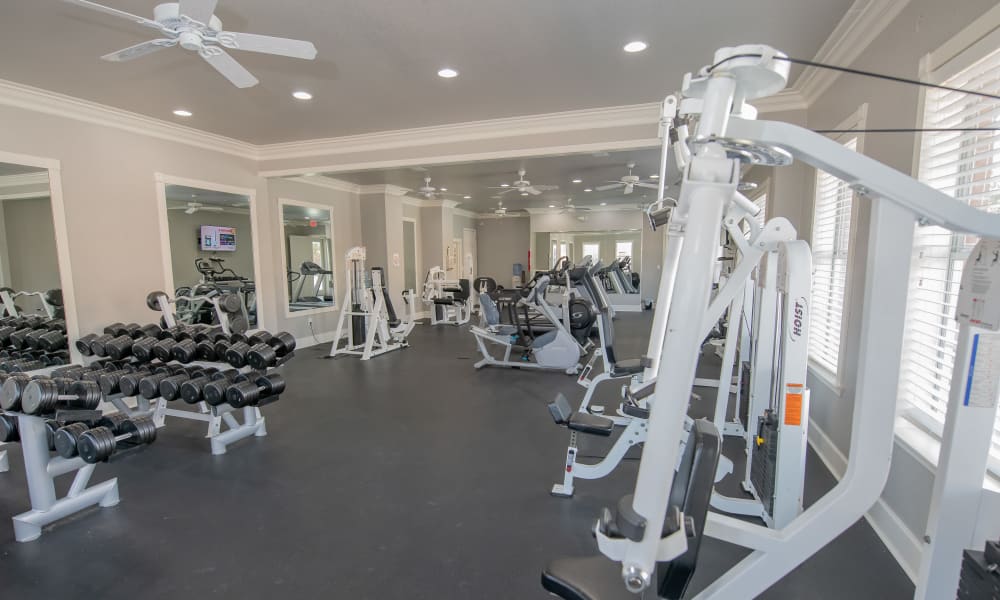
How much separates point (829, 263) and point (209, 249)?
256 inches

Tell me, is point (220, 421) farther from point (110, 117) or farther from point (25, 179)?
point (110, 117)

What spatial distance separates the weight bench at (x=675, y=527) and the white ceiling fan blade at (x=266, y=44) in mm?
2340

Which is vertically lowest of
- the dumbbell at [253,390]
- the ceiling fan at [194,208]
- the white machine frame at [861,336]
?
the dumbbell at [253,390]

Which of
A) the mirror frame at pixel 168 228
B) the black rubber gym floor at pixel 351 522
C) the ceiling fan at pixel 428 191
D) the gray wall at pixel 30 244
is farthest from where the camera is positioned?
the ceiling fan at pixel 428 191

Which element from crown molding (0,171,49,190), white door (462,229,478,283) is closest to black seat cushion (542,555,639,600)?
crown molding (0,171,49,190)

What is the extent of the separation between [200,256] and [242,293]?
2.18 ft

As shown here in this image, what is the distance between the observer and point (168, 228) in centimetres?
461

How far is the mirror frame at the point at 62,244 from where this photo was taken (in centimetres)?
366

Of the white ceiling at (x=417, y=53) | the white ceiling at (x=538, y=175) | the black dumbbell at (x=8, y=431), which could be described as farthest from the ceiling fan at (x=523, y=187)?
the black dumbbell at (x=8, y=431)

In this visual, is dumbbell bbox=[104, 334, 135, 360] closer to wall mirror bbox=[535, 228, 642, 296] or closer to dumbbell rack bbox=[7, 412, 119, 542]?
dumbbell rack bbox=[7, 412, 119, 542]

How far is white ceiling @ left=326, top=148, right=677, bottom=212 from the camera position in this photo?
5.79m

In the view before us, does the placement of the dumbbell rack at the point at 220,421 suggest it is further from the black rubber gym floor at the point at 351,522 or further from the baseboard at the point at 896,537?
the baseboard at the point at 896,537

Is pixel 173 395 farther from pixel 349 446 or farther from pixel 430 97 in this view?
pixel 430 97

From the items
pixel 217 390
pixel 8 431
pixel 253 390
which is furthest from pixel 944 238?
pixel 8 431
